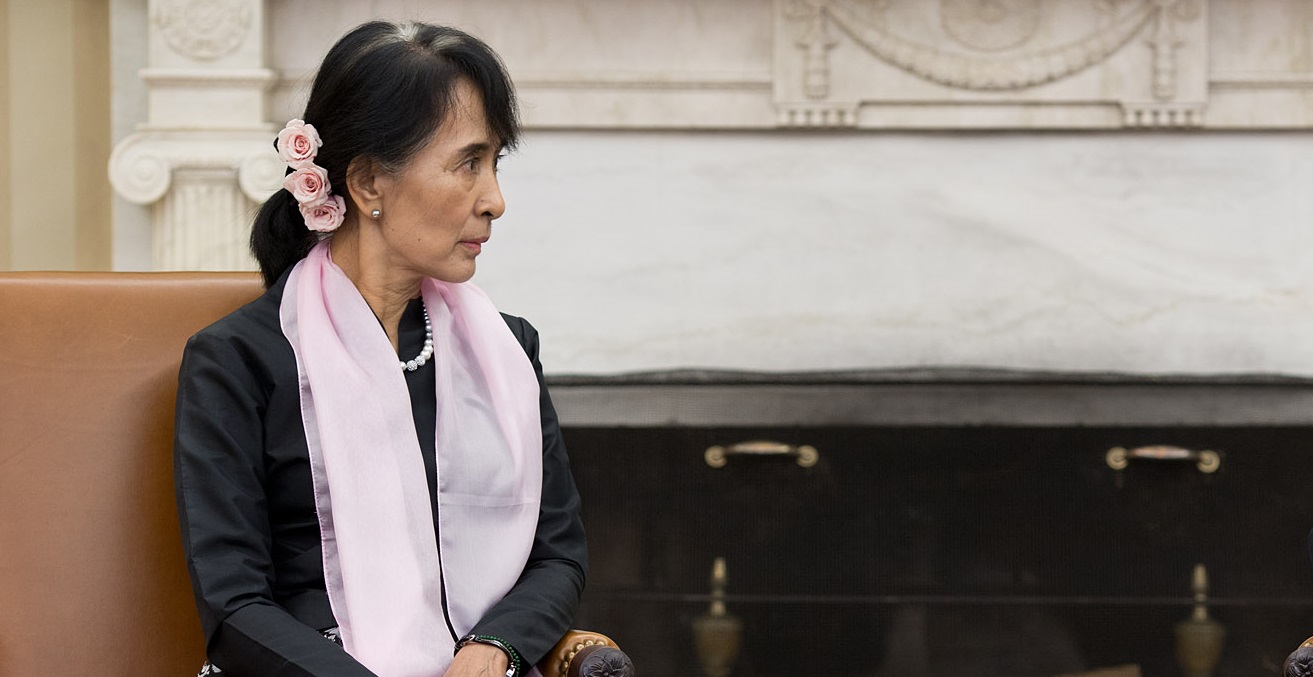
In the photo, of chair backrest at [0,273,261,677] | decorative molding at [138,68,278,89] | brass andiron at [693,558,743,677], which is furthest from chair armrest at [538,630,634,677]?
decorative molding at [138,68,278,89]

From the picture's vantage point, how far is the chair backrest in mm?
1762

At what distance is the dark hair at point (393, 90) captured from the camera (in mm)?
1636

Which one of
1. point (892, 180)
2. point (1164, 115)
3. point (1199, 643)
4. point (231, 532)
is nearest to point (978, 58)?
point (892, 180)

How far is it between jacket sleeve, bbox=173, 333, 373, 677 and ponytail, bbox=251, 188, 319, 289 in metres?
0.23

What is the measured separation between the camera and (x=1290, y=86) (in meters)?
3.30

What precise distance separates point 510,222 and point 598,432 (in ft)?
1.98

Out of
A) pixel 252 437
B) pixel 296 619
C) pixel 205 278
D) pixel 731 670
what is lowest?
pixel 731 670

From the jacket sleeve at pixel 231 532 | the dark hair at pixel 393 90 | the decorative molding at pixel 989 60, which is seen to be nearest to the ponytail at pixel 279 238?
the dark hair at pixel 393 90

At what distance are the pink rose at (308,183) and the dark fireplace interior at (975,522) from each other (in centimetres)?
146

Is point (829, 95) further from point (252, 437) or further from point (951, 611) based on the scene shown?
point (252, 437)

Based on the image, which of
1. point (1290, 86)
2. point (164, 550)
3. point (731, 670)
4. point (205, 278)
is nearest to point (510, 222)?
point (731, 670)

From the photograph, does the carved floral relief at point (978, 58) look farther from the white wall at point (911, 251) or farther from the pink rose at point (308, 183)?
the pink rose at point (308, 183)

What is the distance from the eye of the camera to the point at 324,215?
5.69 ft

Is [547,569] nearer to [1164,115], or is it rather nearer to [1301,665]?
[1301,665]
